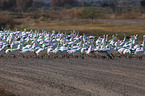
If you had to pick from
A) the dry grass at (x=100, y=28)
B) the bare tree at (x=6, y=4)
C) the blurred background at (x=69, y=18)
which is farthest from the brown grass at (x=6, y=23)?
the bare tree at (x=6, y=4)

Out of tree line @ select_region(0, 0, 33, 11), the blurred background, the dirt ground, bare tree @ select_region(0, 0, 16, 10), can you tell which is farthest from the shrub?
bare tree @ select_region(0, 0, 16, 10)

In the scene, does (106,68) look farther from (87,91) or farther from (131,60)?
(87,91)

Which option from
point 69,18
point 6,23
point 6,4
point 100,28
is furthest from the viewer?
point 6,4

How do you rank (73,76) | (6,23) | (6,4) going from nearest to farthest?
(73,76) → (6,23) → (6,4)

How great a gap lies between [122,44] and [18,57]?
7300 mm

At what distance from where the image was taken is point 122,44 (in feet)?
65.8

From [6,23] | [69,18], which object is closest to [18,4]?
[69,18]

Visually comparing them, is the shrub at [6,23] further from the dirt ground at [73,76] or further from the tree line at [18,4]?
the tree line at [18,4]

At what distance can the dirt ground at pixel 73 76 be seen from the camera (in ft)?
35.6

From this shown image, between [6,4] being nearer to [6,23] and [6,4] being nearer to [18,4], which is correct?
[18,4]

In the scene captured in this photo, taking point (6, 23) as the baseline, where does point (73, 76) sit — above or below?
below

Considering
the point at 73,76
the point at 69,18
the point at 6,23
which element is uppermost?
the point at 69,18

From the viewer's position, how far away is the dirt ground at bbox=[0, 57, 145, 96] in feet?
35.6

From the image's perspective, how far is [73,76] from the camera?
12891 millimetres
